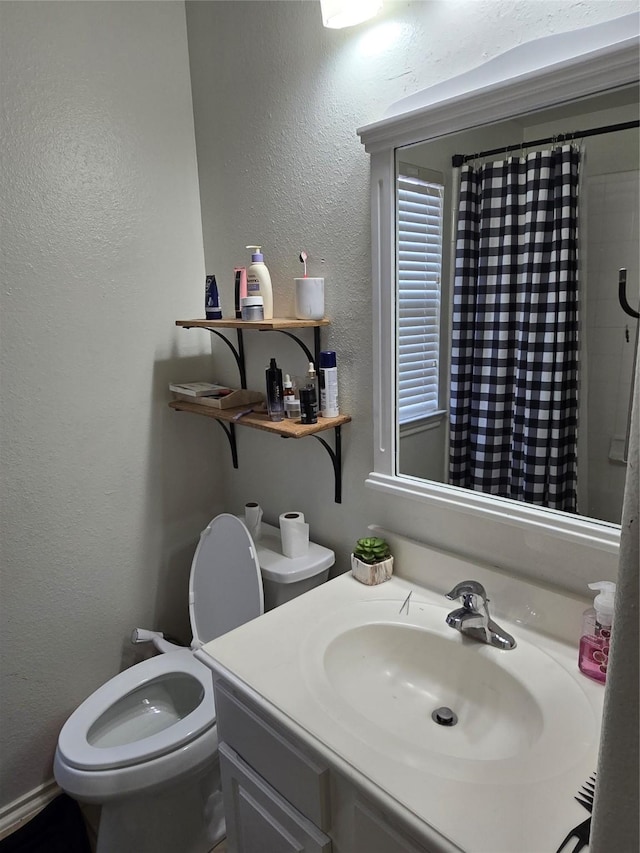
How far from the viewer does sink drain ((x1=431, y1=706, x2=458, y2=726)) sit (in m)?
1.04

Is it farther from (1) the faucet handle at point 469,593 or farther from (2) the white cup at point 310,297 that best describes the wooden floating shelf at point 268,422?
(1) the faucet handle at point 469,593

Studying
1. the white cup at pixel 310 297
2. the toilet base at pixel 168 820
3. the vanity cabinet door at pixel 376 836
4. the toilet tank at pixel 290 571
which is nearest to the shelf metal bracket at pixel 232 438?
the toilet tank at pixel 290 571

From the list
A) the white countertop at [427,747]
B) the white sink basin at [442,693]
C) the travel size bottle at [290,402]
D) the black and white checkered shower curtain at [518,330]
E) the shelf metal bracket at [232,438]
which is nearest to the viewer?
the white countertop at [427,747]

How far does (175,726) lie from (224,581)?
0.39m

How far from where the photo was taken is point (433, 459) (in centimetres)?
133

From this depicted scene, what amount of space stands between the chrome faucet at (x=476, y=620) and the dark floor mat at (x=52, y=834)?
4.29ft

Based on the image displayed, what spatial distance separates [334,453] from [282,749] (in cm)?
76

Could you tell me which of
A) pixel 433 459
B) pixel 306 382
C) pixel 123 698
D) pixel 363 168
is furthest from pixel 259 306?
pixel 123 698

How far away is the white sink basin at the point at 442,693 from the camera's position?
2.77 ft

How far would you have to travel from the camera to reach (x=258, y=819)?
3.58 ft

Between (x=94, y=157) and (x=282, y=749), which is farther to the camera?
(x=94, y=157)

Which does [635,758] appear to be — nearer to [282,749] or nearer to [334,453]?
[282,749]

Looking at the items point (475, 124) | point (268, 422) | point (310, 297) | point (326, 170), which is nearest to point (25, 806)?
point (268, 422)

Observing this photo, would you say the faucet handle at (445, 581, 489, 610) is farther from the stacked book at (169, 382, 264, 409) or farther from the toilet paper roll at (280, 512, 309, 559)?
the stacked book at (169, 382, 264, 409)
